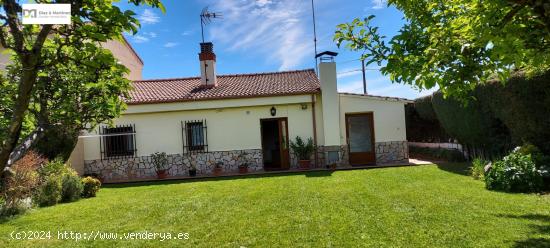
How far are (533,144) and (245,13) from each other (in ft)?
40.8

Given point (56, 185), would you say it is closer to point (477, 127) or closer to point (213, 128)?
point (213, 128)

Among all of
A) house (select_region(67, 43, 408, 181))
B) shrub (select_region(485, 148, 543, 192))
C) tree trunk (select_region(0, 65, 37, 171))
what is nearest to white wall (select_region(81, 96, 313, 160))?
house (select_region(67, 43, 408, 181))

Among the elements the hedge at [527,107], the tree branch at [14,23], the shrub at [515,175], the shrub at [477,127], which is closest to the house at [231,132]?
the shrub at [477,127]

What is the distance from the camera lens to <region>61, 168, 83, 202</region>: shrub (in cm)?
1039

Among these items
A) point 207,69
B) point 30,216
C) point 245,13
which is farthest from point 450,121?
point 30,216

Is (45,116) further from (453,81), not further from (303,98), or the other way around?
(303,98)

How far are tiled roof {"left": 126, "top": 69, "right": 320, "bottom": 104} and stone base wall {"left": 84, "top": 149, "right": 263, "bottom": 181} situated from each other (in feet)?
8.35

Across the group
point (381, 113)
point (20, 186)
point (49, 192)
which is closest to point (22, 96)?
point (20, 186)

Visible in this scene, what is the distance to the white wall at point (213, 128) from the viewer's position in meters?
16.4

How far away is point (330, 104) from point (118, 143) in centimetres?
967

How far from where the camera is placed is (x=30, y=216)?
8.31 metres

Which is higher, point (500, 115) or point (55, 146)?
point (500, 115)

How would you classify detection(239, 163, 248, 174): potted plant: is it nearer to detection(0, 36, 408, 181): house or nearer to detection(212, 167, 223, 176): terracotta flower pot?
detection(0, 36, 408, 181): house

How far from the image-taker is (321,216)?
22.2 feet
